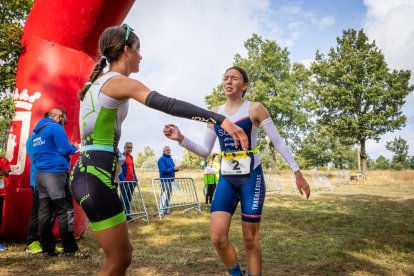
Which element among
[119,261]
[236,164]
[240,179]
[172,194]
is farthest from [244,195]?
[172,194]

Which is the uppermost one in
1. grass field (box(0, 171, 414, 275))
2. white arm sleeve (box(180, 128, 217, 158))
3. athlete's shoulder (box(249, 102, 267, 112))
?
athlete's shoulder (box(249, 102, 267, 112))

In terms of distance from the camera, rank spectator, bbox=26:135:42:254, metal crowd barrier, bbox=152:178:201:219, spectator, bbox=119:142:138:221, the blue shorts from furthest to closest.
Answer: metal crowd barrier, bbox=152:178:201:219 < spectator, bbox=119:142:138:221 < spectator, bbox=26:135:42:254 < the blue shorts

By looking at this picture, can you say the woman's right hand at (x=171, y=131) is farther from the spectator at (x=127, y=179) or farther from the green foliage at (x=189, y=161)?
the green foliage at (x=189, y=161)

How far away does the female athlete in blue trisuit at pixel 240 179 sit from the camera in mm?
3447

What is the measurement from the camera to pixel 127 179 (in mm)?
9977

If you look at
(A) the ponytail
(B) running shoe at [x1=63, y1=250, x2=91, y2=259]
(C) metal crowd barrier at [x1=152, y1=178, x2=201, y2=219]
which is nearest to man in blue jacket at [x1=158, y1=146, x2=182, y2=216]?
(C) metal crowd barrier at [x1=152, y1=178, x2=201, y2=219]

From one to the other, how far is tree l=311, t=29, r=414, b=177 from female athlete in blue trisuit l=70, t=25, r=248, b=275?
104 ft

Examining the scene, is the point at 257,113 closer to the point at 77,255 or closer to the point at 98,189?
the point at 98,189

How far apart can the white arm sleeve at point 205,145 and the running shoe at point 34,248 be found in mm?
3467

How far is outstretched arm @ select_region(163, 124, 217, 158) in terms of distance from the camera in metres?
2.98

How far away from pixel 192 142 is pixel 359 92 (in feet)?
105

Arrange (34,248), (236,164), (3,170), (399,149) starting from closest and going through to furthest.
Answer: (236,164), (3,170), (34,248), (399,149)

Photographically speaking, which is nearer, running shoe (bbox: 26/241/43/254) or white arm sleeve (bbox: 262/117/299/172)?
white arm sleeve (bbox: 262/117/299/172)

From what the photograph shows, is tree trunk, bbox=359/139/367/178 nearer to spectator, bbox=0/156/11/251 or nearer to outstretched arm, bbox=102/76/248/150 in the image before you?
spectator, bbox=0/156/11/251
